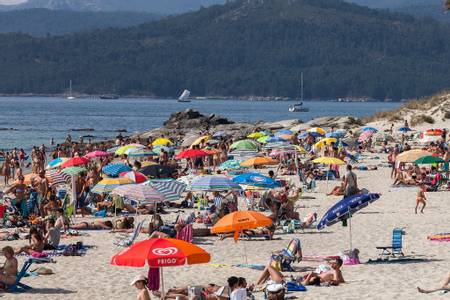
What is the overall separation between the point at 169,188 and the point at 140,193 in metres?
0.93

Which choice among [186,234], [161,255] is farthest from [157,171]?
[161,255]

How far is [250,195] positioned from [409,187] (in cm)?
640

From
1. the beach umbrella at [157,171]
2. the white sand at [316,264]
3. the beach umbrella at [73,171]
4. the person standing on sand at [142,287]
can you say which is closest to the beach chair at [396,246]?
the white sand at [316,264]

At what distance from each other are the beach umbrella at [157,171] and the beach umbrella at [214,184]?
23.7 feet

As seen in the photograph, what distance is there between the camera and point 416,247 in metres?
17.8

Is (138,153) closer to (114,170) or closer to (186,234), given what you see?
(114,170)

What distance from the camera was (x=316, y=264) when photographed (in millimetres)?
16469

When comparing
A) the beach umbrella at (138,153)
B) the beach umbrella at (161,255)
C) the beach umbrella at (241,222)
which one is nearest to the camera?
the beach umbrella at (161,255)

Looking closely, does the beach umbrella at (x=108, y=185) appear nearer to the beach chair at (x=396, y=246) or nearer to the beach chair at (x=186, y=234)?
the beach chair at (x=186, y=234)

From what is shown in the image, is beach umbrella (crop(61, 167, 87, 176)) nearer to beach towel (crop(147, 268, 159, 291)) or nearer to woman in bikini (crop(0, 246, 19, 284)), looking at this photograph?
woman in bikini (crop(0, 246, 19, 284))

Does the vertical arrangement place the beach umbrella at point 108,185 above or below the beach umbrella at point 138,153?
above

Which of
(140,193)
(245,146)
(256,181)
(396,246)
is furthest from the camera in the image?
(245,146)

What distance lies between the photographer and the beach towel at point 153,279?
13.9 metres

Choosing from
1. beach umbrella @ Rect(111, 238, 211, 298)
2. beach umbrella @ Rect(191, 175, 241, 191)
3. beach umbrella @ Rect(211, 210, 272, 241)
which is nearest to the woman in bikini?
beach umbrella @ Rect(111, 238, 211, 298)
